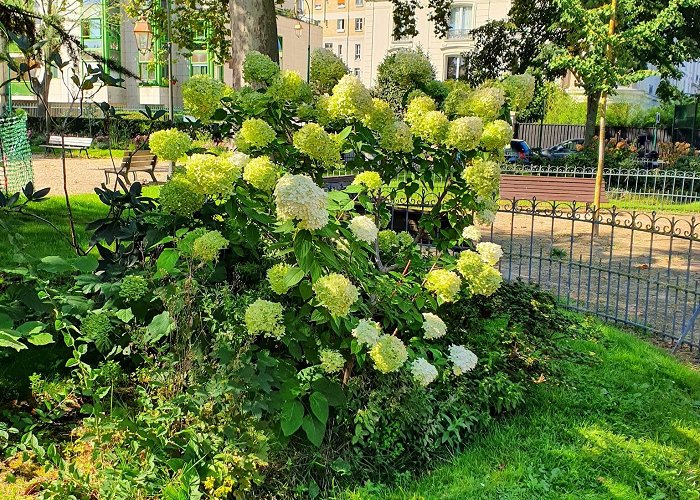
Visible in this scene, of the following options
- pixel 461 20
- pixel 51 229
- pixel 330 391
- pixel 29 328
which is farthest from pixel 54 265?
pixel 461 20

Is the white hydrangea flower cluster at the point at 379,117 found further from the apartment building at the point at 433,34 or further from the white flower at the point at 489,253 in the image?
the apartment building at the point at 433,34

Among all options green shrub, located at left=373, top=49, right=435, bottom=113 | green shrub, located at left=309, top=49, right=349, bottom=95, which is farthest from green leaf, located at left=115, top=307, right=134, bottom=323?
green shrub, located at left=373, top=49, right=435, bottom=113

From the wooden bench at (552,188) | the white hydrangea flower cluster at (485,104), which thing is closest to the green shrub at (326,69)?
the white hydrangea flower cluster at (485,104)

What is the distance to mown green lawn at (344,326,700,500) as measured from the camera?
3.36 metres

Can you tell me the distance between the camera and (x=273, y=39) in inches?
305

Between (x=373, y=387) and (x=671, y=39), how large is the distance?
2110cm

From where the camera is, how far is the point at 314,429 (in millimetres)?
3148

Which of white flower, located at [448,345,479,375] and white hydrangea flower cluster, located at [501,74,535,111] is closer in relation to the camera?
white flower, located at [448,345,479,375]

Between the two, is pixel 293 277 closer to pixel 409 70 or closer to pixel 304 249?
pixel 304 249

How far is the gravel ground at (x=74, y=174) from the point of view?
15073 mm

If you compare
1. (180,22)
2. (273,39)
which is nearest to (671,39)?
(180,22)

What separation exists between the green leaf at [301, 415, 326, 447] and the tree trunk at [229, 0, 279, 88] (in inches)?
201

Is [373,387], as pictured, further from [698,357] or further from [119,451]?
[698,357]

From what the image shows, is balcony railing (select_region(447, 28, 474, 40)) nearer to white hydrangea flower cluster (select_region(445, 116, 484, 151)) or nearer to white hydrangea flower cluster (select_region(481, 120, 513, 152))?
white hydrangea flower cluster (select_region(481, 120, 513, 152))
